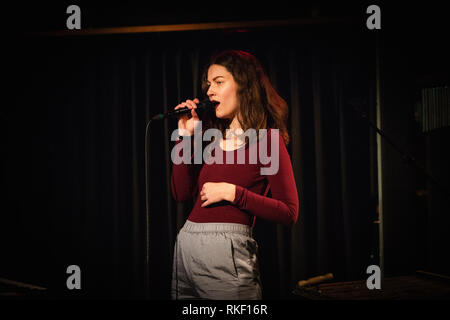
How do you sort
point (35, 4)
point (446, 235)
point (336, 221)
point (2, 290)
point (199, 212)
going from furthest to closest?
point (35, 4) < point (336, 221) < point (446, 235) < point (2, 290) < point (199, 212)

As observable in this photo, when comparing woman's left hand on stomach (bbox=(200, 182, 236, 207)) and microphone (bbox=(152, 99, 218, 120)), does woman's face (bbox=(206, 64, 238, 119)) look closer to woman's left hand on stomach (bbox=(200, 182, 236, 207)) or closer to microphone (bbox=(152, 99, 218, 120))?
microphone (bbox=(152, 99, 218, 120))

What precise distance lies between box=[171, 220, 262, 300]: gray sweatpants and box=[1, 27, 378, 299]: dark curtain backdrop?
0.71 m

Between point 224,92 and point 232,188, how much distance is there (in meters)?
0.55

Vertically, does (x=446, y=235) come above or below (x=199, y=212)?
below

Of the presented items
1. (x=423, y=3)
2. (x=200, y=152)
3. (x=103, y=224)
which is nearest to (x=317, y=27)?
(x=423, y=3)

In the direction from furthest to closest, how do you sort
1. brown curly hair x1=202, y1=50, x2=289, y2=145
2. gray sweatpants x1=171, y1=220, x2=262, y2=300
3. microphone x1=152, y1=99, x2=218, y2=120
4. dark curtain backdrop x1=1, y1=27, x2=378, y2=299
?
dark curtain backdrop x1=1, y1=27, x2=378, y2=299 → brown curly hair x1=202, y1=50, x2=289, y2=145 → microphone x1=152, y1=99, x2=218, y2=120 → gray sweatpants x1=171, y1=220, x2=262, y2=300

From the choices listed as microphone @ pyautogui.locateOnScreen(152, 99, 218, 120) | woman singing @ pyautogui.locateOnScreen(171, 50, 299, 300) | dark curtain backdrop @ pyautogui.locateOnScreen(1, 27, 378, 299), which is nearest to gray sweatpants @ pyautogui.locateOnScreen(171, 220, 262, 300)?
woman singing @ pyautogui.locateOnScreen(171, 50, 299, 300)

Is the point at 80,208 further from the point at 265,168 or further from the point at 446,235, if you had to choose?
the point at 446,235

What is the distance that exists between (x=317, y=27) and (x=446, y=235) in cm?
154

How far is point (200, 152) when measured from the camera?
6.93ft

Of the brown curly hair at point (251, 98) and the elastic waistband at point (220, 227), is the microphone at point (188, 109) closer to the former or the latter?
the brown curly hair at point (251, 98)

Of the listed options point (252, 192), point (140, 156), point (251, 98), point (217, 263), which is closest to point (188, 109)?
point (251, 98)

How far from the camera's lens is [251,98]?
6.70 ft

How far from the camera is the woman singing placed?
5.75ft
